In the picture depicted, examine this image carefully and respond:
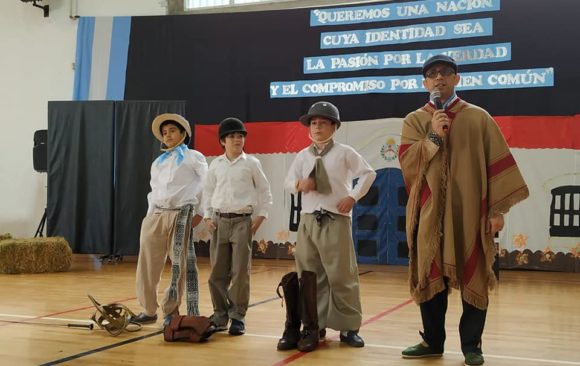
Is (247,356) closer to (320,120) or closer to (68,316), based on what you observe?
(320,120)

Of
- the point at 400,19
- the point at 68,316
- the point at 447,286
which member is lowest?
the point at 68,316

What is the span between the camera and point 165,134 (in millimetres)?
4285

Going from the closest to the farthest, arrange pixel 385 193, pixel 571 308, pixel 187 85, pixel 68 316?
1. pixel 68 316
2. pixel 571 308
3. pixel 385 193
4. pixel 187 85

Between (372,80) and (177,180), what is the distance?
464 cm

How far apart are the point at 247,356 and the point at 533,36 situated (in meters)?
5.77

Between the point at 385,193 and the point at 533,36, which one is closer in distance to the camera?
the point at 533,36

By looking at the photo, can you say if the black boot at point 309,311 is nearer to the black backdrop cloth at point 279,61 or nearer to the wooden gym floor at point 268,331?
the wooden gym floor at point 268,331

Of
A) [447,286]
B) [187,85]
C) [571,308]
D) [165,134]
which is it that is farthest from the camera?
[187,85]

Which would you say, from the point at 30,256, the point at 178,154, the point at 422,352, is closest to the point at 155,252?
the point at 178,154

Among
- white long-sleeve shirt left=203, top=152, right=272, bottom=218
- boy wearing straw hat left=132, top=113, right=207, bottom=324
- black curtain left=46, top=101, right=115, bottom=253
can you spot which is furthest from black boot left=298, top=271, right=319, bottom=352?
black curtain left=46, top=101, right=115, bottom=253

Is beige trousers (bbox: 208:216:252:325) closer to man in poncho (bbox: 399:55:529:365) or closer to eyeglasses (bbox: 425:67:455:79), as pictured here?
man in poncho (bbox: 399:55:529:365)

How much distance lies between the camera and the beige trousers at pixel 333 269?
3578 millimetres

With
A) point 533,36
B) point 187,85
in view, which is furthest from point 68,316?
point 533,36

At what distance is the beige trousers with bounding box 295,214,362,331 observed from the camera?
3578 mm
